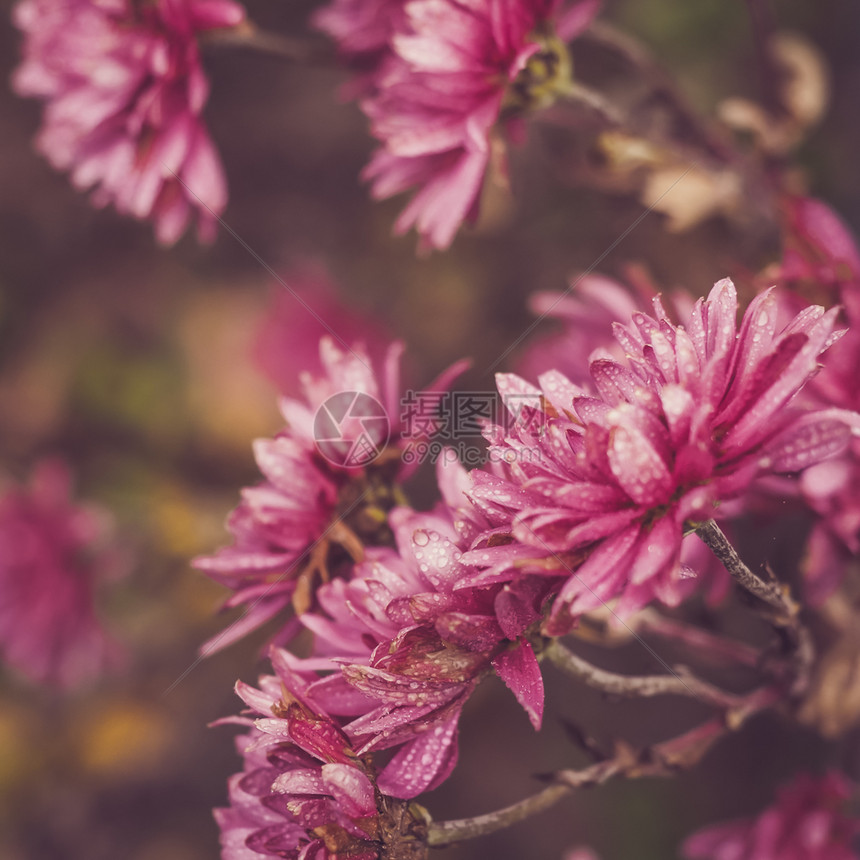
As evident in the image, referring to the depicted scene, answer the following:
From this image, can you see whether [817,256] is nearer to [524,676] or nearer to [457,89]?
[457,89]

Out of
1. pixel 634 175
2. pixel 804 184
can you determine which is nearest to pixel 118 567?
pixel 634 175

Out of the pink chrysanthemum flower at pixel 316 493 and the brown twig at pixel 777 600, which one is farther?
the pink chrysanthemum flower at pixel 316 493

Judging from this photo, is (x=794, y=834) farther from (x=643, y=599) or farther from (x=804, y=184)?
(x=804, y=184)

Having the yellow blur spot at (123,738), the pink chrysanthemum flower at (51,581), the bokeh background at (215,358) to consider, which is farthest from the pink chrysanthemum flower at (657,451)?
the yellow blur spot at (123,738)

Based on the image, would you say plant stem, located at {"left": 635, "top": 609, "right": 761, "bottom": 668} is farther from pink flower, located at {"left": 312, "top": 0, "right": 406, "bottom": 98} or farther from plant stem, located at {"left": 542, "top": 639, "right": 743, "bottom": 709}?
pink flower, located at {"left": 312, "top": 0, "right": 406, "bottom": 98}

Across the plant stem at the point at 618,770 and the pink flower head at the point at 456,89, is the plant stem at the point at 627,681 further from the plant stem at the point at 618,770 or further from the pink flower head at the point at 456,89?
the pink flower head at the point at 456,89
